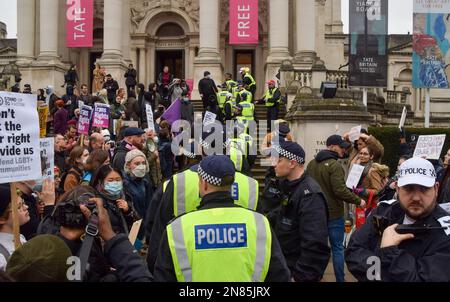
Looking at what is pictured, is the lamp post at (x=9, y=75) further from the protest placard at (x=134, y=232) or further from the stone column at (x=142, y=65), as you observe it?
the protest placard at (x=134, y=232)

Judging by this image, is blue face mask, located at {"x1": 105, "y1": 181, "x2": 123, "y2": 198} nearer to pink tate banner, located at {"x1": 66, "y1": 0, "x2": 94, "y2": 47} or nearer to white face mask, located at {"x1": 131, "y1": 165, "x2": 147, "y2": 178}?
white face mask, located at {"x1": 131, "y1": 165, "x2": 147, "y2": 178}

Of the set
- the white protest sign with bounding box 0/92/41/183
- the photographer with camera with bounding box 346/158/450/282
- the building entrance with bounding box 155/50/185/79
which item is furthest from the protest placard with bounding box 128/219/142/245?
the building entrance with bounding box 155/50/185/79

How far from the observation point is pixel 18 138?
17.8 ft

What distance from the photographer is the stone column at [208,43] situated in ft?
100.0

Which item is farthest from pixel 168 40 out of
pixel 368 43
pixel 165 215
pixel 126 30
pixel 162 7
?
pixel 165 215

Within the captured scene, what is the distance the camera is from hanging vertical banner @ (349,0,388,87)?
61.3 ft

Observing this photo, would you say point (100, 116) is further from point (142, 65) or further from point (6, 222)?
point (142, 65)

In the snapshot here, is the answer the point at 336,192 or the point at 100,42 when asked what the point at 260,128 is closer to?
the point at 336,192

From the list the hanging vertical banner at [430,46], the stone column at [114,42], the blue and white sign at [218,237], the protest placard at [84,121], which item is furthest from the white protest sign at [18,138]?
the stone column at [114,42]

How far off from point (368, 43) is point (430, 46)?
220cm

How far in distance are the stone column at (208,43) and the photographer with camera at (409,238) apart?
2632 centimetres
